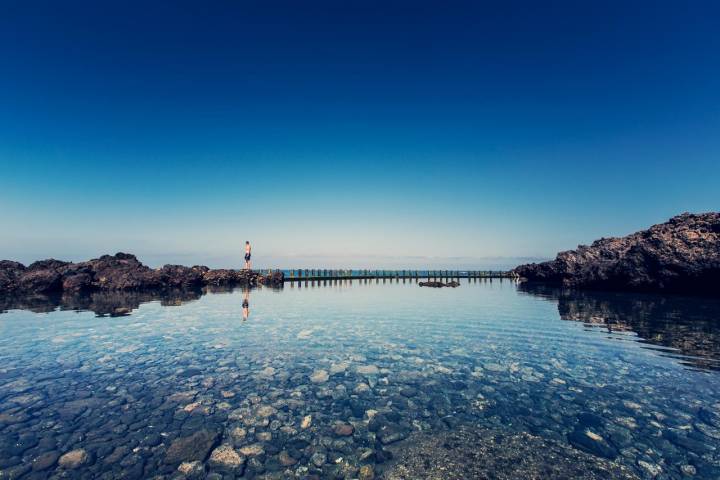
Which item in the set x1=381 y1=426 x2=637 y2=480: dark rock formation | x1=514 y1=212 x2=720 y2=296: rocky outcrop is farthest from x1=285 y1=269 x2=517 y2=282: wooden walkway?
x1=381 y1=426 x2=637 y2=480: dark rock formation

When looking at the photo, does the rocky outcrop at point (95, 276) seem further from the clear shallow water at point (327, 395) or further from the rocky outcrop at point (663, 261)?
the rocky outcrop at point (663, 261)

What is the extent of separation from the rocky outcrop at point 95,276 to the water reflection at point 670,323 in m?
44.6

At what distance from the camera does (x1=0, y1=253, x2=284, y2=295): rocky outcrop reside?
1396 inches

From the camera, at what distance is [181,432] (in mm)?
6527

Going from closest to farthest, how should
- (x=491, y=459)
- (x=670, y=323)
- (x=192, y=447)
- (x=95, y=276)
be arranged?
1. (x=491, y=459)
2. (x=192, y=447)
3. (x=670, y=323)
4. (x=95, y=276)

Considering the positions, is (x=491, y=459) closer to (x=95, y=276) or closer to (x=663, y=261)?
(x=663, y=261)

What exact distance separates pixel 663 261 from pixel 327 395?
Answer: 138 ft

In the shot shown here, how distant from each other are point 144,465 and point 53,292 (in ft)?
140

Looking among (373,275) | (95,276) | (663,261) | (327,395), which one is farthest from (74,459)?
(373,275)

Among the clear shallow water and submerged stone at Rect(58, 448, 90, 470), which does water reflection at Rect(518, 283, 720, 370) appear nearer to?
the clear shallow water

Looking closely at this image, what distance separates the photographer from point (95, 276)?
39844mm

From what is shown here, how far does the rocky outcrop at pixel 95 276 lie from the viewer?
116ft

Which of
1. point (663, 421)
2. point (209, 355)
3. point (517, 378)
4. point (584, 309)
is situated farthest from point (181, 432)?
point (584, 309)

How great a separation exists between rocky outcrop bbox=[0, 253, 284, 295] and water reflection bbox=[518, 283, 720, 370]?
4456cm
